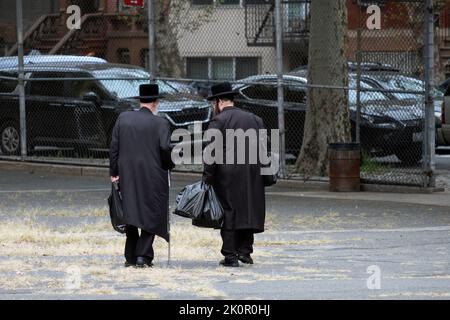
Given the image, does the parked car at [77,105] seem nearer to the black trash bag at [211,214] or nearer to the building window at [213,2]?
the black trash bag at [211,214]

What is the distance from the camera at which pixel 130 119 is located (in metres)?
12.2

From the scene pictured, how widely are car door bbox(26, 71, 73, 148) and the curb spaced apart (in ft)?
2.03

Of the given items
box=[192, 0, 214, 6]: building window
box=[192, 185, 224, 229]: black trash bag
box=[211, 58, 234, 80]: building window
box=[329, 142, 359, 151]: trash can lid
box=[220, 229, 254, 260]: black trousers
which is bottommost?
box=[220, 229, 254, 260]: black trousers

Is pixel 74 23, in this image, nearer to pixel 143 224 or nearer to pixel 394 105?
pixel 394 105

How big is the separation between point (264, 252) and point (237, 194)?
1222 millimetres

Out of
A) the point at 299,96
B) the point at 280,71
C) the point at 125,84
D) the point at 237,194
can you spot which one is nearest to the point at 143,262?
the point at 237,194

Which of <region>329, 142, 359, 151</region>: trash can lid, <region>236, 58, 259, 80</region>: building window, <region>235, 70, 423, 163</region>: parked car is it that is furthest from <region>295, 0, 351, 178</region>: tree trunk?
<region>236, 58, 259, 80</region>: building window

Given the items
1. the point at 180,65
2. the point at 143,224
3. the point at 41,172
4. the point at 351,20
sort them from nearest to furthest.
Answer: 1. the point at 143,224
2. the point at 41,172
3. the point at 180,65
4. the point at 351,20

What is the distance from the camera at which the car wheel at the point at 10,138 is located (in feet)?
78.8

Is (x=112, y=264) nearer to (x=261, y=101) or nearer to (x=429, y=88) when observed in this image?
(x=429, y=88)

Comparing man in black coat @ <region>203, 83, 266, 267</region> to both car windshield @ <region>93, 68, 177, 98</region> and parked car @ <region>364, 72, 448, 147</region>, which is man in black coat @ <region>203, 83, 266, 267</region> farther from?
car windshield @ <region>93, 68, 177, 98</region>

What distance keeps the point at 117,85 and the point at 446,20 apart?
16.2m

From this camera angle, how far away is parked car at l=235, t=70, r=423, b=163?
21031mm
